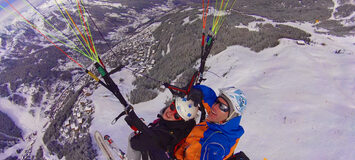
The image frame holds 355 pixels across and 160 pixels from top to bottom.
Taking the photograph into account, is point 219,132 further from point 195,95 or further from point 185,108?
point 185,108

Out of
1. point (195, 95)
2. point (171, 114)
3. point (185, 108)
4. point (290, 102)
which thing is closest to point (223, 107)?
point (195, 95)

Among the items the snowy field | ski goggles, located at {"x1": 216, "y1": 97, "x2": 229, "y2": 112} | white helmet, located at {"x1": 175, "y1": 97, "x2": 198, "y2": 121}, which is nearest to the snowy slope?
the snowy field

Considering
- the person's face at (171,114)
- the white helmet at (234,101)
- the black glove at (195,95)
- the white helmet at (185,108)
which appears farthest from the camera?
the person's face at (171,114)

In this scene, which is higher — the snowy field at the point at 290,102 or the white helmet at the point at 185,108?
the white helmet at the point at 185,108

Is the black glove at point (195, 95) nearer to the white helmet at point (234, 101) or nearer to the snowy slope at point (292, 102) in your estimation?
the white helmet at point (234, 101)

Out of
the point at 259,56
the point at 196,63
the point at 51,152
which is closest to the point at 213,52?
the point at 196,63

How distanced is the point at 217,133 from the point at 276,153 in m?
5.51

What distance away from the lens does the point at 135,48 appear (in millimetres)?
53531

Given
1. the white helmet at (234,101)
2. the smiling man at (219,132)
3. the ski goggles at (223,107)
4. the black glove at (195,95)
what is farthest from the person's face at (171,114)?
the white helmet at (234,101)

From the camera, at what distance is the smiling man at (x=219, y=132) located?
3154 millimetres

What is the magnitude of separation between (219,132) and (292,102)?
8.37 meters

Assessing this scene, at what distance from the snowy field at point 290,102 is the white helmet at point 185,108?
501 cm

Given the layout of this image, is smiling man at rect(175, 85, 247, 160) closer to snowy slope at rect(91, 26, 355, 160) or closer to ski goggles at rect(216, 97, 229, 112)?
ski goggles at rect(216, 97, 229, 112)

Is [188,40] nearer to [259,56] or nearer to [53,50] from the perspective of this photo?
[259,56]
